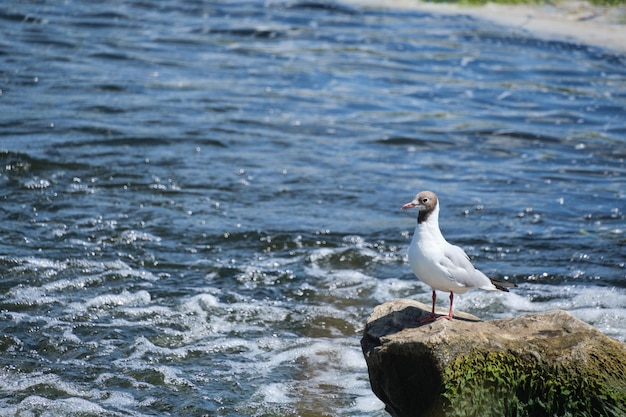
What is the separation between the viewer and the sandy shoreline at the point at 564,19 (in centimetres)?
1761

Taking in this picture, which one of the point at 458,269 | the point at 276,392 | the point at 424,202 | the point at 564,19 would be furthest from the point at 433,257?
the point at 564,19

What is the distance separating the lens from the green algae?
475 centimetres

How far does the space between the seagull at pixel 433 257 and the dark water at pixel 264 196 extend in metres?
1.37

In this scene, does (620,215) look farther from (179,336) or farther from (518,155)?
(179,336)

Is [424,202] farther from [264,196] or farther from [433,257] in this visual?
[264,196]

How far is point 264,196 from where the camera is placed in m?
10.5

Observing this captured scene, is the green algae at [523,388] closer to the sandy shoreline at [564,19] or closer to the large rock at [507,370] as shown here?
the large rock at [507,370]

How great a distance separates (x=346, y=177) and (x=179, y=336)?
4.48m

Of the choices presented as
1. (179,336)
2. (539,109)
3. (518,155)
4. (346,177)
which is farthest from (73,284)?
(539,109)

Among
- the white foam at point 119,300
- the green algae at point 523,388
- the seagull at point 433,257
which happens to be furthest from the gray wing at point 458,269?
the white foam at point 119,300

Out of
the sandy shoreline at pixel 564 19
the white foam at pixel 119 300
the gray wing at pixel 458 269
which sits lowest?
the white foam at pixel 119 300

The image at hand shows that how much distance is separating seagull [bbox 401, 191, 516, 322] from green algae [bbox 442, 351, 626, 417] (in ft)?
1.50

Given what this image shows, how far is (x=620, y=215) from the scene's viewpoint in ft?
33.5

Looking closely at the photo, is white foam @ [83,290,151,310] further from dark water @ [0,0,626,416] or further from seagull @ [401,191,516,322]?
seagull @ [401,191,516,322]
